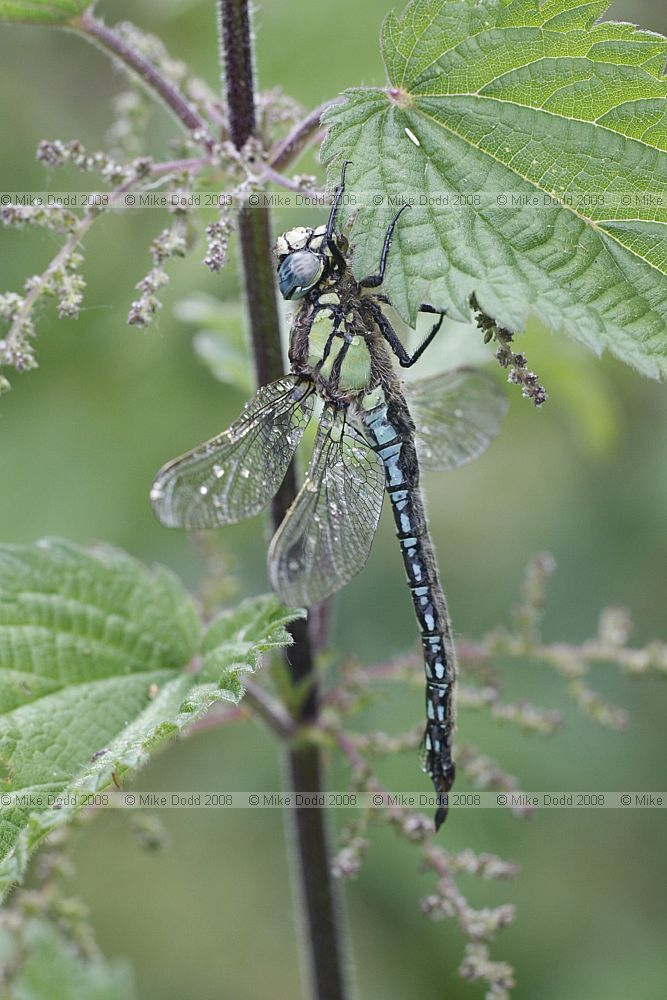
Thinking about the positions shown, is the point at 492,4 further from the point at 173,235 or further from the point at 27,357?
the point at 27,357

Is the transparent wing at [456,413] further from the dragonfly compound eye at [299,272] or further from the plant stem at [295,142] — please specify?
the plant stem at [295,142]

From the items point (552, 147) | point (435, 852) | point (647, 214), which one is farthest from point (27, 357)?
point (435, 852)

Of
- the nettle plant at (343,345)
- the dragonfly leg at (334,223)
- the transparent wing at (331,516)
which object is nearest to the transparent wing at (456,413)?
the nettle plant at (343,345)

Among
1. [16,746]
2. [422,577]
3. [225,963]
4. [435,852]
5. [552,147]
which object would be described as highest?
[552,147]

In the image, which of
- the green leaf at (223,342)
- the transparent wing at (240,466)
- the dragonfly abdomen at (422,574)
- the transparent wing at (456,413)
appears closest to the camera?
the transparent wing at (240,466)

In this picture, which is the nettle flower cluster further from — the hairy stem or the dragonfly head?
the dragonfly head

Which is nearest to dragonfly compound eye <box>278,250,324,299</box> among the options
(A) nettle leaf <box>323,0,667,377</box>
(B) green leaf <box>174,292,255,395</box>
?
(A) nettle leaf <box>323,0,667,377</box>

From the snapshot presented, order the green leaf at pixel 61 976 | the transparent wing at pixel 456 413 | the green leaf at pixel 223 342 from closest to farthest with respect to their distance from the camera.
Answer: the transparent wing at pixel 456 413, the green leaf at pixel 61 976, the green leaf at pixel 223 342
